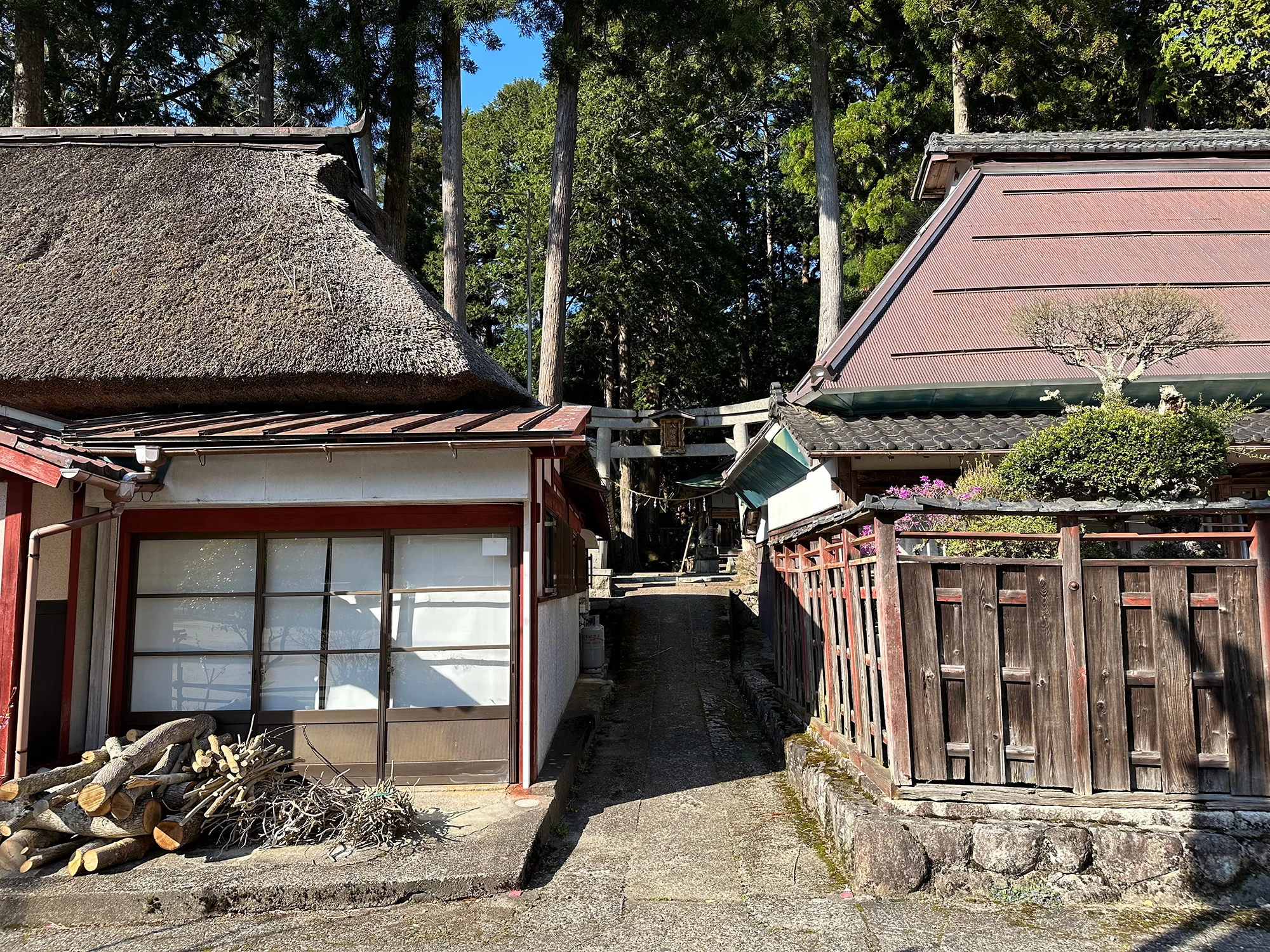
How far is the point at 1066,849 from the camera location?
15.8 feet

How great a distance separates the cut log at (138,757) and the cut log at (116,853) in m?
0.25

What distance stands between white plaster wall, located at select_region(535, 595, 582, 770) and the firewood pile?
151cm

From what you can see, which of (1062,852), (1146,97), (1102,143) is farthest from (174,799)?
(1146,97)

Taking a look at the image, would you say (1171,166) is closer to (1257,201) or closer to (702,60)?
(1257,201)

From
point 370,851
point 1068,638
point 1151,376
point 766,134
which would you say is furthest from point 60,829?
point 766,134

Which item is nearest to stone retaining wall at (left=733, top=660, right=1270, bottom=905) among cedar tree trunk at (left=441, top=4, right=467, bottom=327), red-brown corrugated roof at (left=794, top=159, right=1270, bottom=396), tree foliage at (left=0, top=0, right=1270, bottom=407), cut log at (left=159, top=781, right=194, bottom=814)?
cut log at (left=159, top=781, right=194, bottom=814)

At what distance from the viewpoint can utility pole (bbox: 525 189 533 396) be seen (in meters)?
21.8

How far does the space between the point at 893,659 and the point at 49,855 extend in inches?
210

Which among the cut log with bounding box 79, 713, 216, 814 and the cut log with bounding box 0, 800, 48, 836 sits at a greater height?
the cut log with bounding box 79, 713, 216, 814

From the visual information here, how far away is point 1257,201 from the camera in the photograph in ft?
38.4

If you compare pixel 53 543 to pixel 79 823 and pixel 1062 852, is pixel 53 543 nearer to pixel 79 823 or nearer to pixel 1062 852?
pixel 79 823

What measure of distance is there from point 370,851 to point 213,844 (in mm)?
1112

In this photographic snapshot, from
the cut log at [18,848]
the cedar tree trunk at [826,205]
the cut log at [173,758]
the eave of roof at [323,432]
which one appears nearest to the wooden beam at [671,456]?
the cedar tree trunk at [826,205]

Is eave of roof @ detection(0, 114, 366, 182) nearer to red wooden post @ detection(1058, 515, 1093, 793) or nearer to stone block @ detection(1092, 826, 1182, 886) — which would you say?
red wooden post @ detection(1058, 515, 1093, 793)
